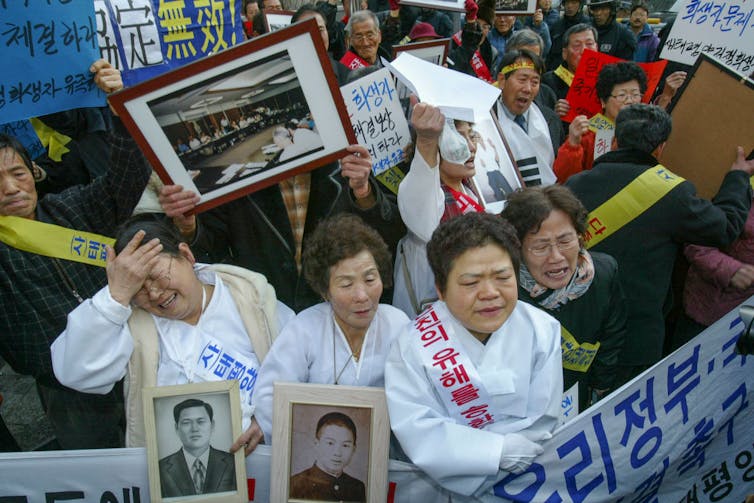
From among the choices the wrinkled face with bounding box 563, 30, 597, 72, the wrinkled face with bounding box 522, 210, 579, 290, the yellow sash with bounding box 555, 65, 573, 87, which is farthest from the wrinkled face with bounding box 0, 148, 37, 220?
the wrinkled face with bounding box 563, 30, 597, 72

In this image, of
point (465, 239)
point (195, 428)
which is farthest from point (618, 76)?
point (195, 428)

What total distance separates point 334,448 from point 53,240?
1575 millimetres

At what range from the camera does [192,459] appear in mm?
1946

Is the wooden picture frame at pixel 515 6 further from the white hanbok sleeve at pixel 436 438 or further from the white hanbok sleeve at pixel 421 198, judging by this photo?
the white hanbok sleeve at pixel 436 438

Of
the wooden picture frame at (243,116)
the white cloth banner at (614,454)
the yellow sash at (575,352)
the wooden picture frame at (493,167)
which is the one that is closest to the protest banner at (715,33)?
the wooden picture frame at (493,167)

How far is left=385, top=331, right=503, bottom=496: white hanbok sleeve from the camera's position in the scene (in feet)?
5.83

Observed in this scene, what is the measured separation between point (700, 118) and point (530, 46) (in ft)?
5.19

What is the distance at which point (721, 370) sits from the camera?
200 cm

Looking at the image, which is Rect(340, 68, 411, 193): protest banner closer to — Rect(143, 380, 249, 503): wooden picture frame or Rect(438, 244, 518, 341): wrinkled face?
Rect(438, 244, 518, 341): wrinkled face

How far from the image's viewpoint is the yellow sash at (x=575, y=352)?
8.02ft

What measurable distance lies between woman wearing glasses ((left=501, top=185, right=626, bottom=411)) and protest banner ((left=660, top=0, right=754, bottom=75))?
85.8 inches

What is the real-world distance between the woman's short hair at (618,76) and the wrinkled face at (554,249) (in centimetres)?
184

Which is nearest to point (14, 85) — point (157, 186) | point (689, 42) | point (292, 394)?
point (157, 186)

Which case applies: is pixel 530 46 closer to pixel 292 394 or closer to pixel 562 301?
pixel 562 301
